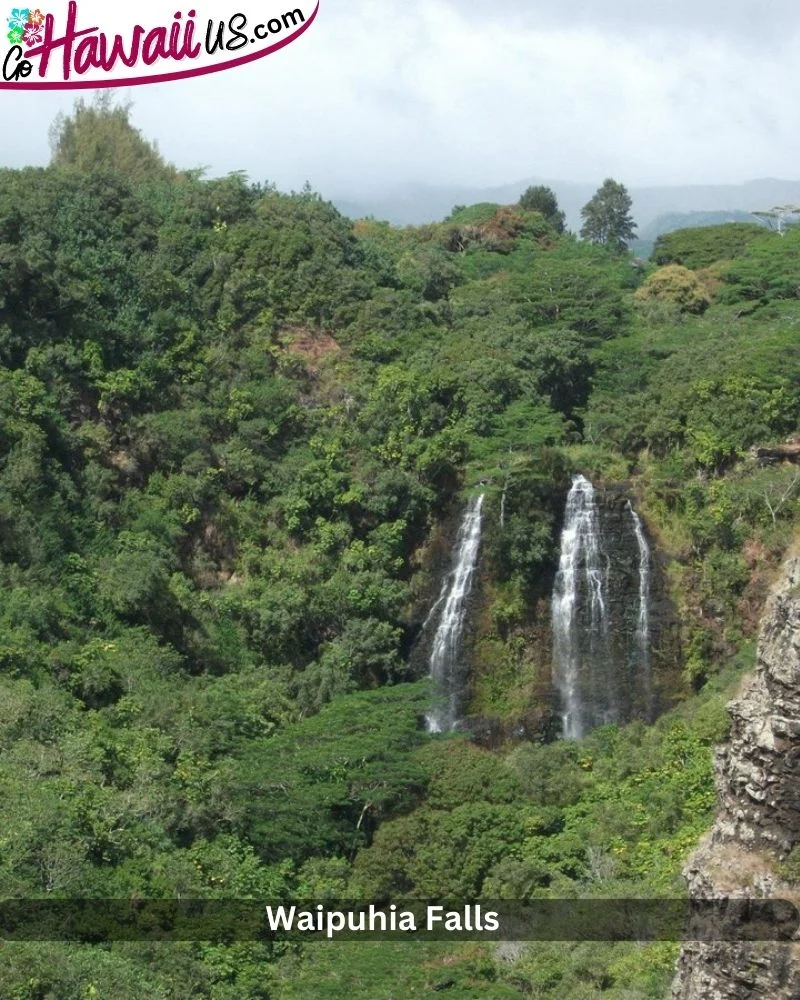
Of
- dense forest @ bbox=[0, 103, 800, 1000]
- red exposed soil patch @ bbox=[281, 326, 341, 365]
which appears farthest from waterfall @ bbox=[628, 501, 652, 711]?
red exposed soil patch @ bbox=[281, 326, 341, 365]

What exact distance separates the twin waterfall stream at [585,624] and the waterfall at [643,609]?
17 mm

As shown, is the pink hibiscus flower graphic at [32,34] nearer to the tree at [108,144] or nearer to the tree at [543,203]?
the tree at [108,144]

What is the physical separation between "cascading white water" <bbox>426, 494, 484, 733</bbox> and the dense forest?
0.28 metres

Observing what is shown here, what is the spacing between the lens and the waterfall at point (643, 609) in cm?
2888

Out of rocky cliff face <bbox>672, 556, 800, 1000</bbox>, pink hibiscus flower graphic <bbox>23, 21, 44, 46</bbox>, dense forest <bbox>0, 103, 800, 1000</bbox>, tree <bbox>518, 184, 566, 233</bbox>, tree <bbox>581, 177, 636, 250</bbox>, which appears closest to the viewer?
rocky cliff face <bbox>672, 556, 800, 1000</bbox>

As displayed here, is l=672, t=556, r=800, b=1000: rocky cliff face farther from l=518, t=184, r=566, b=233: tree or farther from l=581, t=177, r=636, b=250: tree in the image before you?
l=581, t=177, r=636, b=250: tree

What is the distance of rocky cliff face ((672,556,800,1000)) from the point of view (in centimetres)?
1113

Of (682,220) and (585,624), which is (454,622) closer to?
(585,624)

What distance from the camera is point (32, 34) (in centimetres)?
2845

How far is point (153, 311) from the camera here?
3544 cm

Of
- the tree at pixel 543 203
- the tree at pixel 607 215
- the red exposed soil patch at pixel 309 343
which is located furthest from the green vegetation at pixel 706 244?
the red exposed soil patch at pixel 309 343

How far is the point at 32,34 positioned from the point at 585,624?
1371 cm
